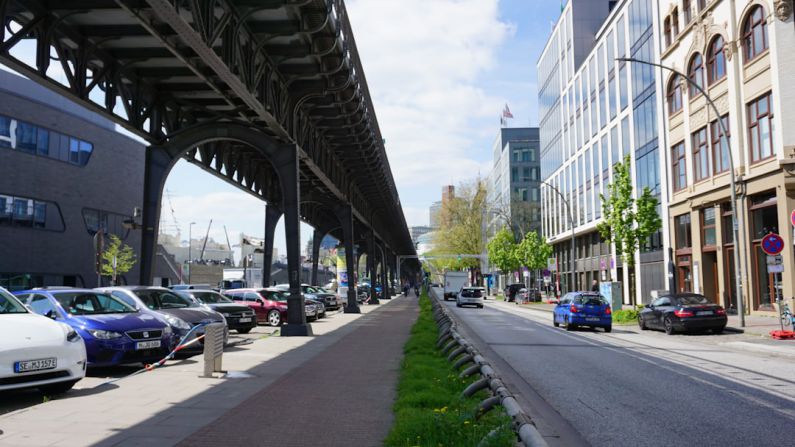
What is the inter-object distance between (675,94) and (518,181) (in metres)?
62.0

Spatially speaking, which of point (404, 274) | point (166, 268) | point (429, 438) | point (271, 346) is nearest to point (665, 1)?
point (271, 346)

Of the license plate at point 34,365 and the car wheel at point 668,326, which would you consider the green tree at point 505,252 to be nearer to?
the car wheel at point 668,326

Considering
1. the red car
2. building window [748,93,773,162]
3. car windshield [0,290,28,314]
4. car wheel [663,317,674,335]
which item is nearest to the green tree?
building window [748,93,773,162]

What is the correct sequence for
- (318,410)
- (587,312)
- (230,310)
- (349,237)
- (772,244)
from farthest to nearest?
(349,237) < (587,312) < (230,310) < (772,244) < (318,410)

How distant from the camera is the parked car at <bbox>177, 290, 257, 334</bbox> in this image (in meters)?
21.4

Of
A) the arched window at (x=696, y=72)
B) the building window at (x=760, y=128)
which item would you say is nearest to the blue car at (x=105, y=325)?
the building window at (x=760, y=128)

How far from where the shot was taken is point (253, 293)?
27344 millimetres

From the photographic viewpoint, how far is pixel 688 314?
2186cm

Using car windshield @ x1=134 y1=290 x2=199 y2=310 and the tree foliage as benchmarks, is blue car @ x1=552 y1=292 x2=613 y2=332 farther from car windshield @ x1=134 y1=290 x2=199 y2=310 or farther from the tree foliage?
the tree foliage

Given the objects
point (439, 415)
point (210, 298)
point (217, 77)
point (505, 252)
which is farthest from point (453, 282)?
point (439, 415)

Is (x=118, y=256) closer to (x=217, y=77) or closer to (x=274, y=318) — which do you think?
(x=274, y=318)

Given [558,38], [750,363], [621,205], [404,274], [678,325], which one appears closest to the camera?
[750,363]

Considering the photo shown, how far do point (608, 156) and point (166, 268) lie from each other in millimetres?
43683

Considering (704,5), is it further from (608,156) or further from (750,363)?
(750,363)
